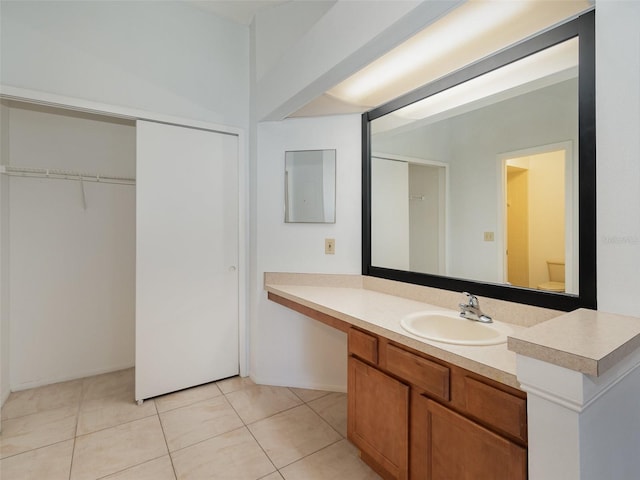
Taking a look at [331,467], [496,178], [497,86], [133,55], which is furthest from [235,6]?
[331,467]

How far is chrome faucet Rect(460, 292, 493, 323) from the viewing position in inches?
54.5

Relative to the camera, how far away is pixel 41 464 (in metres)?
1.62

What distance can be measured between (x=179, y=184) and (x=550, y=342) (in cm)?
236

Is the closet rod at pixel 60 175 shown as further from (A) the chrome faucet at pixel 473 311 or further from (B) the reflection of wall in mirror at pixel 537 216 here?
(B) the reflection of wall in mirror at pixel 537 216

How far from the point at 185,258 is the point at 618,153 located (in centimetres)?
247

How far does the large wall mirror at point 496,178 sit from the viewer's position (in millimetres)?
1211

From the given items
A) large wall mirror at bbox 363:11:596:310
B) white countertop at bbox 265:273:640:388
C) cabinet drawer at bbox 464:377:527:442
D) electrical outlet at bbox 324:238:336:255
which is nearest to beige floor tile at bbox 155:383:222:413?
white countertop at bbox 265:273:640:388

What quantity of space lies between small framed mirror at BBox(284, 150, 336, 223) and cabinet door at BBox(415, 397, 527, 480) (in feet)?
4.84

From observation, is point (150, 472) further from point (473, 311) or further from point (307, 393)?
point (473, 311)

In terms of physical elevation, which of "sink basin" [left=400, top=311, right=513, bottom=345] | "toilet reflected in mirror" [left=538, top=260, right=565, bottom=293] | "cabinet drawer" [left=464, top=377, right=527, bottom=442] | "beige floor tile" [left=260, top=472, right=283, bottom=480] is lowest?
"beige floor tile" [left=260, top=472, right=283, bottom=480]

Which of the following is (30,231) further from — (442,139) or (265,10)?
(442,139)

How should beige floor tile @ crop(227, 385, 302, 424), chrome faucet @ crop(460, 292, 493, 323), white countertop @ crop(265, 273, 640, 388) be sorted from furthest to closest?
beige floor tile @ crop(227, 385, 302, 424), chrome faucet @ crop(460, 292, 493, 323), white countertop @ crop(265, 273, 640, 388)

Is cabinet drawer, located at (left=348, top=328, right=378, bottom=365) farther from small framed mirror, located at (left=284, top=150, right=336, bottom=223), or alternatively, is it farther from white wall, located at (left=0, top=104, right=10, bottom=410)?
white wall, located at (left=0, top=104, right=10, bottom=410)

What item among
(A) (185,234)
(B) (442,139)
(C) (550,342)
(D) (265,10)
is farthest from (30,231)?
(C) (550,342)
